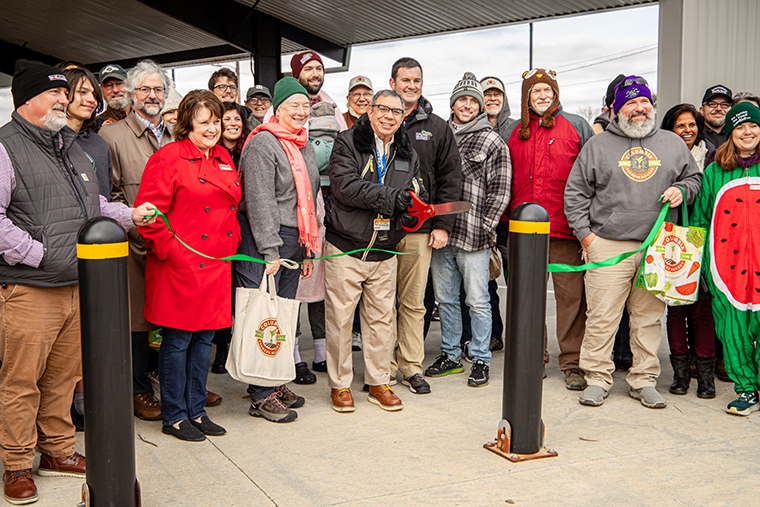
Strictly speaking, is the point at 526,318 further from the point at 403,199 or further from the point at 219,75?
the point at 219,75

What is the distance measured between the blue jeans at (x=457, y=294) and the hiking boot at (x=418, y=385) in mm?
574

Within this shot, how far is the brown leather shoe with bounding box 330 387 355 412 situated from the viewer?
444 cm

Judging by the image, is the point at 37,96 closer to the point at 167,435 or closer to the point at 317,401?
the point at 167,435

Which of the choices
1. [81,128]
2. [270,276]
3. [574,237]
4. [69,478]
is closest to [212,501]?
[69,478]

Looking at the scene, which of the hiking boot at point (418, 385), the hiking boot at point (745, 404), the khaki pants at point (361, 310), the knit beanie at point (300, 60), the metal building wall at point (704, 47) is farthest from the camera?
the metal building wall at point (704, 47)

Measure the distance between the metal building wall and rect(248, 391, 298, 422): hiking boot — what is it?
6.67 meters

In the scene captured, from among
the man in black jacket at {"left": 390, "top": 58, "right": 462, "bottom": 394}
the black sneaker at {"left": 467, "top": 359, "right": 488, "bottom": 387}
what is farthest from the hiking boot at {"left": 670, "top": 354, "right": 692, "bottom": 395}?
the man in black jacket at {"left": 390, "top": 58, "right": 462, "bottom": 394}

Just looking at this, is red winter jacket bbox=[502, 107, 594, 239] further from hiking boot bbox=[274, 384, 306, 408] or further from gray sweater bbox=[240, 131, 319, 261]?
hiking boot bbox=[274, 384, 306, 408]

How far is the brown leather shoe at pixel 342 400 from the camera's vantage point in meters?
4.44

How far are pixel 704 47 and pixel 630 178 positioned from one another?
4868 mm

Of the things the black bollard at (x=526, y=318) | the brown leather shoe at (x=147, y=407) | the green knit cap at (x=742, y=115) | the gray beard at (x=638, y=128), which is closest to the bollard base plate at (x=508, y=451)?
the black bollard at (x=526, y=318)

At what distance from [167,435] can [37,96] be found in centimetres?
208

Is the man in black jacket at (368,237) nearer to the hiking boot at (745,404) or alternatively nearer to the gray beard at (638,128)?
the gray beard at (638,128)

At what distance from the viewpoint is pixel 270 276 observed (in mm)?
4156
